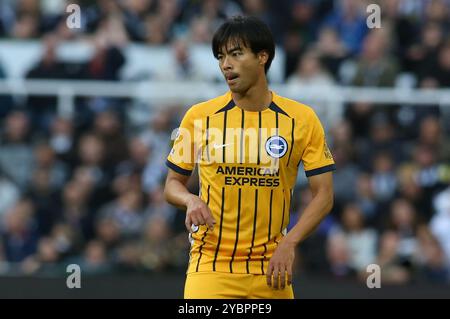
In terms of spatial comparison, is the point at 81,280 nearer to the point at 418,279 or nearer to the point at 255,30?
the point at 418,279

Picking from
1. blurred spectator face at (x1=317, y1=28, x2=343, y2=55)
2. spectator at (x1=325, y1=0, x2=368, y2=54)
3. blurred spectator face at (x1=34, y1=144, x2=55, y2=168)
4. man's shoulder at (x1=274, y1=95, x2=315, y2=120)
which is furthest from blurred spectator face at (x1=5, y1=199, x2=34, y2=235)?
man's shoulder at (x1=274, y1=95, x2=315, y2=120)

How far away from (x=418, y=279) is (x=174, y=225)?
2578mm

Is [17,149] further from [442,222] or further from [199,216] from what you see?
[199,216]

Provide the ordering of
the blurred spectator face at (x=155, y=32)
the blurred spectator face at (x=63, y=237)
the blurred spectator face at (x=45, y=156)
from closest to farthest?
the blurred spectator face at (x=63, y=237) < the blurred spectator face at (x=45, y=156) < the blurred spectator face at (x=155, y=32)

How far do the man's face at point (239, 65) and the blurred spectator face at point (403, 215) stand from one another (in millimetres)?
5907

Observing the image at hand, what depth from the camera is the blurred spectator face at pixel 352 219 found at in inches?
448

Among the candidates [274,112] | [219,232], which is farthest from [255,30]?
[219,232]

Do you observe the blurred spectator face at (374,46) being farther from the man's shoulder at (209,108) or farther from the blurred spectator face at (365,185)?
the man's shoulder at (209,108)

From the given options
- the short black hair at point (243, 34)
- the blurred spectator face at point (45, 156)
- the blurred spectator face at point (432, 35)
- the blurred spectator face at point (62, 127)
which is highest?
the blurred spectator face at point (432, 35)

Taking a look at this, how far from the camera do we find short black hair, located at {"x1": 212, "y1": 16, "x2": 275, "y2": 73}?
18.8 ft

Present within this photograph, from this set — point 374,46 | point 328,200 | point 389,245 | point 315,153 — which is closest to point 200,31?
point 374,46

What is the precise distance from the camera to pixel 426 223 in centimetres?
1141

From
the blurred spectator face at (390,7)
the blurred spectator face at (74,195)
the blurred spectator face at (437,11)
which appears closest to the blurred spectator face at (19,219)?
the blurred spectator face at (74,195)

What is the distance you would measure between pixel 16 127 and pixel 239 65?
257 inches
